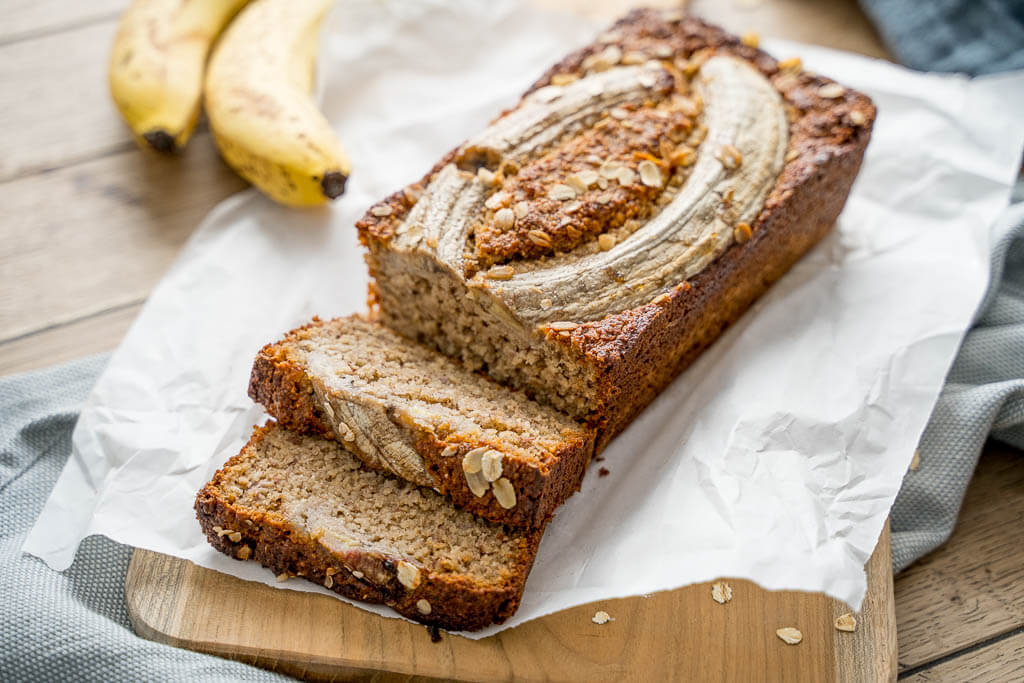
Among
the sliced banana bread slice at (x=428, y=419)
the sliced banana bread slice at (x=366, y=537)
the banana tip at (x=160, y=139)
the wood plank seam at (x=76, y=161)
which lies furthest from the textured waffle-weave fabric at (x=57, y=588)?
the wood plank seam at (x=76, y=161)

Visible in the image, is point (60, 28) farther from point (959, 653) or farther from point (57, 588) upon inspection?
point (959, 653)

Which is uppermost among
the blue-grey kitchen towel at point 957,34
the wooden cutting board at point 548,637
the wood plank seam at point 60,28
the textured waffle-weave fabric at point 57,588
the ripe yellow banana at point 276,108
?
the blue-grey kitchen towel at point 957,34

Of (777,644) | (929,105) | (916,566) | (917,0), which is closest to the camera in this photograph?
(777,644)

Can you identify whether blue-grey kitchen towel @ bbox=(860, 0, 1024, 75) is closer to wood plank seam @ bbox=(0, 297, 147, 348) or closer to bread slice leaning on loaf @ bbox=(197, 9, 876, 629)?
bread slice leaning on loaf @ bbox=(197, 9, 876, 629)

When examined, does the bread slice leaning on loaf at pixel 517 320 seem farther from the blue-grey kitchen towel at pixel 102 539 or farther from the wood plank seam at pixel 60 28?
the wood plank seam at pixel 60 28

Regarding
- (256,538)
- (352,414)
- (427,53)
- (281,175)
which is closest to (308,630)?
(256,538)

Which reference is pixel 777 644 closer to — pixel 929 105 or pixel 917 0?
pixel 929 105

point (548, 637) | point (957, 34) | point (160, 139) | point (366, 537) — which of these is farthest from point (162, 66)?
point (957, 34)
